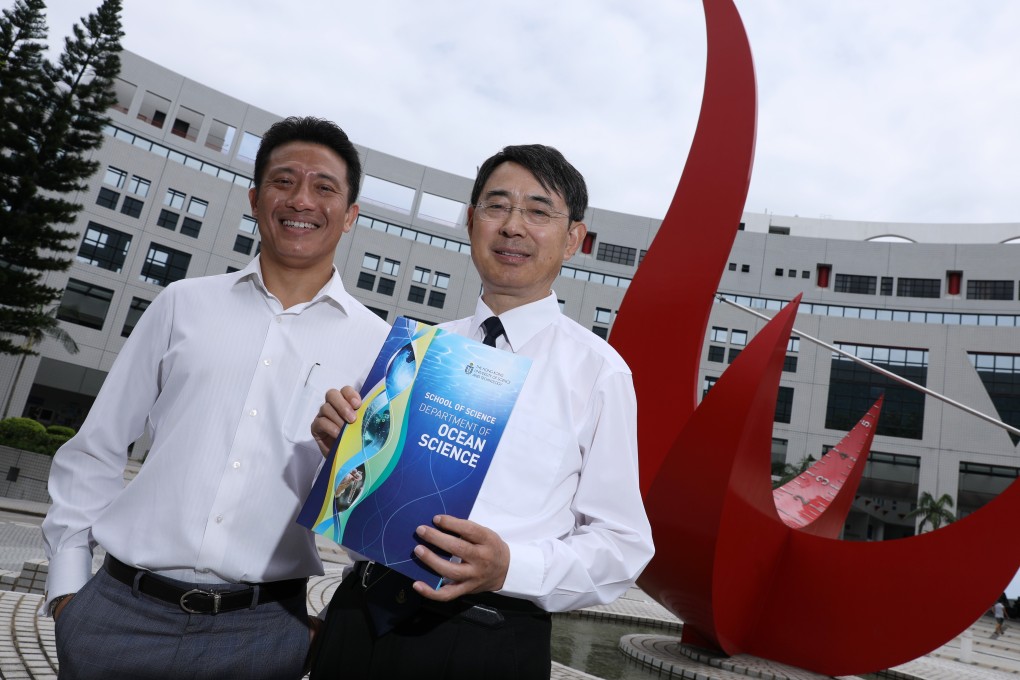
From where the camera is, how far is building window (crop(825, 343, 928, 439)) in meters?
32.8

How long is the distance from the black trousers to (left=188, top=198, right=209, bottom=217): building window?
33655 mm

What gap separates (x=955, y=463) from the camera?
104ft

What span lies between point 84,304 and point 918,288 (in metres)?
38.5

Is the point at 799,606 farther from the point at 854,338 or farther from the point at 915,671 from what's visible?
the point at 854,338

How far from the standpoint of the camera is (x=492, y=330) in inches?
74.7

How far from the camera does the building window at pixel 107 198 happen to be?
1162 inches

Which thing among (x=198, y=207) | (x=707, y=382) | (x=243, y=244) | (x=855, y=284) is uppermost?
(x=855, y=284)

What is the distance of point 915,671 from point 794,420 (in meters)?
26.5

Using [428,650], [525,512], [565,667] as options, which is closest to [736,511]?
[565,667]

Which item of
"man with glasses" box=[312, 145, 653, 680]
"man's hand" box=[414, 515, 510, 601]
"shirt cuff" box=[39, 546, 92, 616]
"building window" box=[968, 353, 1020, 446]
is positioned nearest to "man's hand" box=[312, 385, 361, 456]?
"man with glasses" box=[312, 145, 653, 680]

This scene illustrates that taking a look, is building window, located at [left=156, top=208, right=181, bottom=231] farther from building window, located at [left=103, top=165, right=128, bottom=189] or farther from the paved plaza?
the paved plaza

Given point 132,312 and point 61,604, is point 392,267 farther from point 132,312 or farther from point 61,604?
point 61,604

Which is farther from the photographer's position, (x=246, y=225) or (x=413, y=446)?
(x=246, y=225)

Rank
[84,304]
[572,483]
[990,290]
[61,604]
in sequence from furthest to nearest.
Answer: [990,290] < [84,304] < [61,604] < [572,483]
